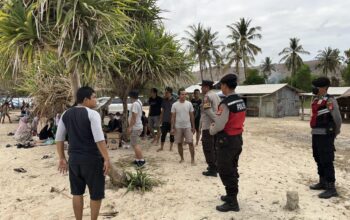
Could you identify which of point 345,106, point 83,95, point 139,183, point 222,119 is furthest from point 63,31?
point 345,106

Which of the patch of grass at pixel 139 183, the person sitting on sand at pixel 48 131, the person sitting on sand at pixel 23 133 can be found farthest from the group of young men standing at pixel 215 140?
the person sitting on sand at pixel 23 133

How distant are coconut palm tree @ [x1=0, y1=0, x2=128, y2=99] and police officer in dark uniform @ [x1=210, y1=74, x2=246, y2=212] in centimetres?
221

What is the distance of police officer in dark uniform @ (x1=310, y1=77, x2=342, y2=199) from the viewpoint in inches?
203

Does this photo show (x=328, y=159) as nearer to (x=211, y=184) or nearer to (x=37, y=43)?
(x=211, y=184)

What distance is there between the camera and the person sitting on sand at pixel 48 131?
1096 cm

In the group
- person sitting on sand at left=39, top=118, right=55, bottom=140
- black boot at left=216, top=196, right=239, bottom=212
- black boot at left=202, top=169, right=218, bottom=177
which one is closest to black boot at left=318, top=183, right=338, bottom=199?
black boot at left=216, top=196, right=239, bottom=212

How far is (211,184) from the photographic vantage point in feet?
19.2

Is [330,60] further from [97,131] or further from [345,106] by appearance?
[97,131]

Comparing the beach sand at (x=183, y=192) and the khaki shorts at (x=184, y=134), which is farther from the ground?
the khaki shorts at (x=184, y=134)

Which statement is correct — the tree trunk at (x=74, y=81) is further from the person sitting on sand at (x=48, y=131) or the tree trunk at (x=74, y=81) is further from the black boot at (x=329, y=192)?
the person sitting on sand at (x=48, y=131)

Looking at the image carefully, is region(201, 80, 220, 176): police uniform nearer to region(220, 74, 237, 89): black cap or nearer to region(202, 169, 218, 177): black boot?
region(202, 169, 218, 177): black boot

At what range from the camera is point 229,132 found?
4.50 meters

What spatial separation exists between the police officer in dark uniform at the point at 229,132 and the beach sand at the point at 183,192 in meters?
0.43

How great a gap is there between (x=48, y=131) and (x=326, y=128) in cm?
850
